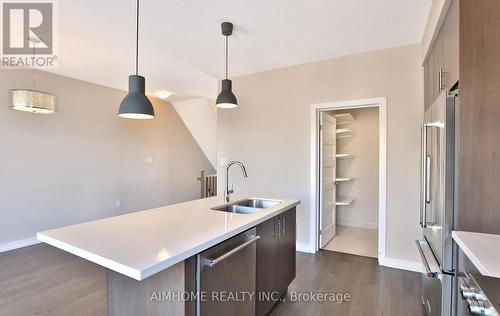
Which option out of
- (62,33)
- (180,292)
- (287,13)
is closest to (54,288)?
(180,292)

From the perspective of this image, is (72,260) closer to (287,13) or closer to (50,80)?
(50,80)

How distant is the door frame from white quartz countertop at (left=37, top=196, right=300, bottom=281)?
5.66 ft

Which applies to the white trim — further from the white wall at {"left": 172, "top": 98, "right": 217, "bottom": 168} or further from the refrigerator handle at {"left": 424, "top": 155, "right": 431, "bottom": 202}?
the refrigerator handle at {"left": 424, "top": 155, "right": 431, "bottom": 202}

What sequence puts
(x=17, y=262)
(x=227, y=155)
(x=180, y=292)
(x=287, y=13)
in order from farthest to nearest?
(x=227, y=155) → (x=17, y=262) → (x=287, y=13) → (x=180, y=292)

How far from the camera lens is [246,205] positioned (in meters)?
2.62

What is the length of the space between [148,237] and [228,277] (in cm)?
52

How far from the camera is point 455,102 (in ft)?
4.94

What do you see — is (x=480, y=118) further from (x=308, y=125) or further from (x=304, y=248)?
(x=304, y=248)

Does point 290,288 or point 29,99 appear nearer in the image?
point 290,288

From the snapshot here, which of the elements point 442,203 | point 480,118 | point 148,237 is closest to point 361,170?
point 442,203

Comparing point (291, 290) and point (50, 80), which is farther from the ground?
point (50, 80)

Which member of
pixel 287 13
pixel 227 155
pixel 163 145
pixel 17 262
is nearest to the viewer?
pixel 287 13

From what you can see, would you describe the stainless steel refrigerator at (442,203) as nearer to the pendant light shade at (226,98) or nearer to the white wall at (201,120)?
the pendant light shade at (226,98)

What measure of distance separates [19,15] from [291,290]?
3.75 meters
